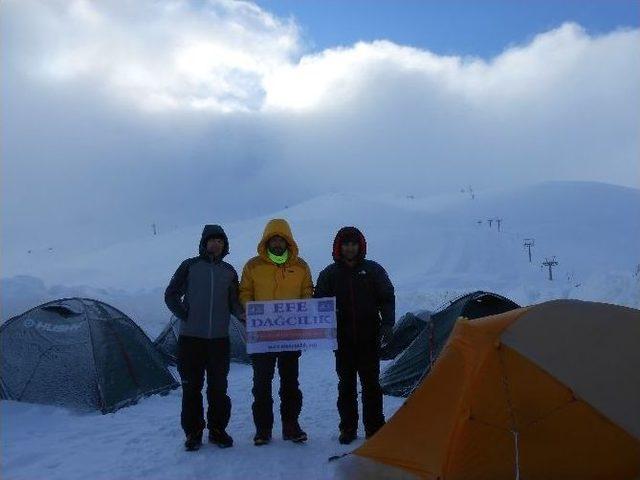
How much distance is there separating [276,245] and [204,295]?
903 mm

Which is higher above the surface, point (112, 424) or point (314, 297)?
point (314, 297)

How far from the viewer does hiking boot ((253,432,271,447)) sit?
5730mm

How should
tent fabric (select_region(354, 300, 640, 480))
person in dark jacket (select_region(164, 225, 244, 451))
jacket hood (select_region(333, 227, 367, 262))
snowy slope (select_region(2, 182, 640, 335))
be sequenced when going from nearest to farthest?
1. tent fabric (select_region(354, 300, 640, 480))
2. person in dark jacket (select_region(164, 225, 244, 451))
3. jacket hood (select_region(333, 227, 367, 262))
4. snowy slope (select_region(2, 182, 640, 335))

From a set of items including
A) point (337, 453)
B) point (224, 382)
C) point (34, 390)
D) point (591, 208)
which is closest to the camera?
point (337, 453)

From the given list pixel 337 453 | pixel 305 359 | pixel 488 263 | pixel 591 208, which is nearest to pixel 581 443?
pixel 337 453

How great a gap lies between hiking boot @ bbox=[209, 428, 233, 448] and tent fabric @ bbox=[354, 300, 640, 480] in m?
1.97

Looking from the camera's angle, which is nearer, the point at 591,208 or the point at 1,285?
the point at 1,285

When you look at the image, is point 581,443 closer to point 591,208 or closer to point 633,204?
point 591,208

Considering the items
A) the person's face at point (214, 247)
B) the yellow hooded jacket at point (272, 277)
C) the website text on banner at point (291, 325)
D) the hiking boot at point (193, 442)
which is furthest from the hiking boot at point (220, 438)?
the person's face at point (214, 247)

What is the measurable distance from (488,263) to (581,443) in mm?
47807

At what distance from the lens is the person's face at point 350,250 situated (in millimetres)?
5832

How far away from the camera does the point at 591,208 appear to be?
267ft

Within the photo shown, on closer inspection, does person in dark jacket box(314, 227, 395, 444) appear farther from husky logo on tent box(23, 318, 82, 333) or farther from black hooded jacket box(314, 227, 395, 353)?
husky logo on tent box(23, 318, 82, 333)

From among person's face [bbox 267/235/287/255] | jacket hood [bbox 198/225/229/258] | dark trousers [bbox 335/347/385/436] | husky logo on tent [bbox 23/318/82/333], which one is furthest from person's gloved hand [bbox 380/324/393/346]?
husky logo on tent [bbox 23/318/82/333]
